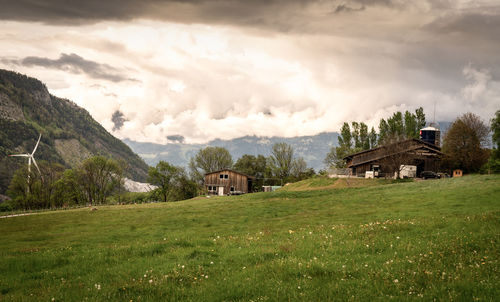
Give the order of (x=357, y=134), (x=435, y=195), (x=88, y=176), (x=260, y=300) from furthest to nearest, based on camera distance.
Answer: (x=357, y=134)
(x=88, y=176)
(x=435, y=195)
(x=260, y=300)

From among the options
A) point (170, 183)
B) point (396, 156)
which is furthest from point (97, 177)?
point (396, 156)

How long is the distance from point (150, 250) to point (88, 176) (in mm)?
101787

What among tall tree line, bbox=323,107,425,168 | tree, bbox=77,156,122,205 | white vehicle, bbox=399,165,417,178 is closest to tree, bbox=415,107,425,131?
tall tree line, bbox=323,107,425,168

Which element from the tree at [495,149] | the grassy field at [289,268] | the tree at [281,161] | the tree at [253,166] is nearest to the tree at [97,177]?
the tree at [253,166]

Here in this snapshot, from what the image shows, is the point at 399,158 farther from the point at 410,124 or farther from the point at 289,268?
the point at 289,268

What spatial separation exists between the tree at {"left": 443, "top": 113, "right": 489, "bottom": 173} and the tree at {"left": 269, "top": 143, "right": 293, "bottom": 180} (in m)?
76.9

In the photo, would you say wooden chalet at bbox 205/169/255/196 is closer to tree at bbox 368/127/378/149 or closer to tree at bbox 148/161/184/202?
tree at bbox 148/161/184/202

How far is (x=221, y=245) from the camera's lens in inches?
615

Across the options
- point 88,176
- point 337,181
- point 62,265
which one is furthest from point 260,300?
point 88,176

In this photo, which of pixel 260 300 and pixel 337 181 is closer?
pixel 260 300

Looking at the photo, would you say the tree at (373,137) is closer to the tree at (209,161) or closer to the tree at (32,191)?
the tree at (209,161)

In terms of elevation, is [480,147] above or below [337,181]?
above

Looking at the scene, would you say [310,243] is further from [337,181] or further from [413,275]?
[337,181]

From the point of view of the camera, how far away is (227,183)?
375 feet
